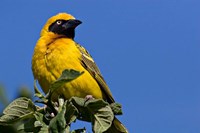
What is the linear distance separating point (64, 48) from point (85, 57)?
467 millimetres

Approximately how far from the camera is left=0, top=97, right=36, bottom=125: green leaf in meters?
2.84

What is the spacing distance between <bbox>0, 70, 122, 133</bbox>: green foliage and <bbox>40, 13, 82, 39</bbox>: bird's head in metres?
4.11

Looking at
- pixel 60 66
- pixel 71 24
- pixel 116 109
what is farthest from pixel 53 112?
pixel 71 24

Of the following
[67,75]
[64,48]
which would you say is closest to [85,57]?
[64,48]

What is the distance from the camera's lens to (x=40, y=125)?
2.70m

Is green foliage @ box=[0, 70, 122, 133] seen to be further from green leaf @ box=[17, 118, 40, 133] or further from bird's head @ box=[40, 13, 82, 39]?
bird's head @ box=[40, 13, 82, 39]

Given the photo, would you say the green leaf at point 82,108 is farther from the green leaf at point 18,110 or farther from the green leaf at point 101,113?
the green leaf at point 18,110

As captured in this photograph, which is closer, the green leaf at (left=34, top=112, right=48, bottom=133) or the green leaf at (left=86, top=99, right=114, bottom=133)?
the green leaf at (left=34, top=112, right=48, bottom=133)

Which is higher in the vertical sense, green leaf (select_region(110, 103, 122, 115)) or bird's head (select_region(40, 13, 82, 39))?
bird's head (select_region(40, 13, 82, 39))

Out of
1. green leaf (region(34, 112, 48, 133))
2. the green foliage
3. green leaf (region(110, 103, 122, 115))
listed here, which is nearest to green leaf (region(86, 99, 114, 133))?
the green foliage

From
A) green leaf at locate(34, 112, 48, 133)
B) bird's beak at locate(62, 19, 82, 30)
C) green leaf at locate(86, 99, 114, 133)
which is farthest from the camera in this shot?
bird's beak at locate(62, 19, 82, 30)

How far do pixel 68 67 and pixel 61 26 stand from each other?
4.74 ft

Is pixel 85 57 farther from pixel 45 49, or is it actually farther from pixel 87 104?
pixel 87 104

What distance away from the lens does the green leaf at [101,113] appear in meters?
2.94
